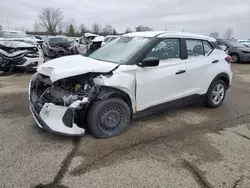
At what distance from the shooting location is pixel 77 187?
8.14 feet

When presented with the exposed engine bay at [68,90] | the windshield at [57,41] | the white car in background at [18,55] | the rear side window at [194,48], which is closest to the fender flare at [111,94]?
the exposed engine bay at [68,90]

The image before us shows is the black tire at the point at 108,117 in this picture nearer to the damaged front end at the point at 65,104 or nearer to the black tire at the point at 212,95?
the damaged front end at the point at 65,104

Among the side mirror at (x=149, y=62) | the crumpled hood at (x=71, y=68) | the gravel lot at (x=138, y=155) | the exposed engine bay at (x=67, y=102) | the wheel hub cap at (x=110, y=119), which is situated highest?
the side mirror at (x=149, y=62)

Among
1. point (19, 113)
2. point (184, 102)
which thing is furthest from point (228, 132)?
point (19, 113)

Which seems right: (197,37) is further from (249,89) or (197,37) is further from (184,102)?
(249,89)

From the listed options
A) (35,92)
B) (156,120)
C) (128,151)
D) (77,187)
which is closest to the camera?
(77,187)

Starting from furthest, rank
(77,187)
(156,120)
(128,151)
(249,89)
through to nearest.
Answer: (249,89), (156,120), (128,151), (77,187)

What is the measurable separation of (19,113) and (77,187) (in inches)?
109

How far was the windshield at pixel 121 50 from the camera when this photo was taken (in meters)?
3.91

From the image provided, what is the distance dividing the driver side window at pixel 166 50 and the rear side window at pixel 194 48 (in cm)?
30

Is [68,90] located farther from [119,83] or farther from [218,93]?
[218,93]

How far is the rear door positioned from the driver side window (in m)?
0.30

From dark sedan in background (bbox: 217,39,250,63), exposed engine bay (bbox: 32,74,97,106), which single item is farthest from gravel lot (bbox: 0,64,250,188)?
dark sedan in background (bbox: 217,39,250,63)

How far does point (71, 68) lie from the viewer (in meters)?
3.48
